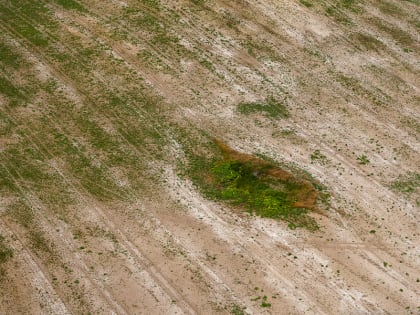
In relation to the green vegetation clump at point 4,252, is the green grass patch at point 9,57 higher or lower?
higher

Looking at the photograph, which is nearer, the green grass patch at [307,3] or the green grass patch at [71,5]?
the green grass patch at [71,5]

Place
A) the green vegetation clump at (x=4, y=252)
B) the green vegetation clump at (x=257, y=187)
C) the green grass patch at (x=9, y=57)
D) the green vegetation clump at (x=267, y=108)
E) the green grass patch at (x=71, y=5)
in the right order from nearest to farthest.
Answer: the green vegetation clump at (x=4, y=252), the green vegetation clump at (x=257, y=187), the green vegetation clump at (x=267, y=108), the green grass patch at (x=9, y=57), the green grass patch at (x=71, y=5)

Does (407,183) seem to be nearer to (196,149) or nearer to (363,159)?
(363,159)

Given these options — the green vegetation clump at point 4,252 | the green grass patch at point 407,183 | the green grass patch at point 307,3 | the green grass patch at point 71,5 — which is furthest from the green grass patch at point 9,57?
the green grass patch at point 407,183

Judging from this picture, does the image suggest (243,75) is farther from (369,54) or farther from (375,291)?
(375,291)

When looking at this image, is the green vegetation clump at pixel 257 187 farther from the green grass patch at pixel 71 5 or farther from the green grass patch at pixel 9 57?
the green grass patch at pixel 71 5

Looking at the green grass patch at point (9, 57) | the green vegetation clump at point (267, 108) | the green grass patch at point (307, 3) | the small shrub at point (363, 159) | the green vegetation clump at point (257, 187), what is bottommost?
the green grass patch at point (9, 57)

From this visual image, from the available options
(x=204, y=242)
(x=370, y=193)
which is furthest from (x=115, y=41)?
(x=370, y=193)
